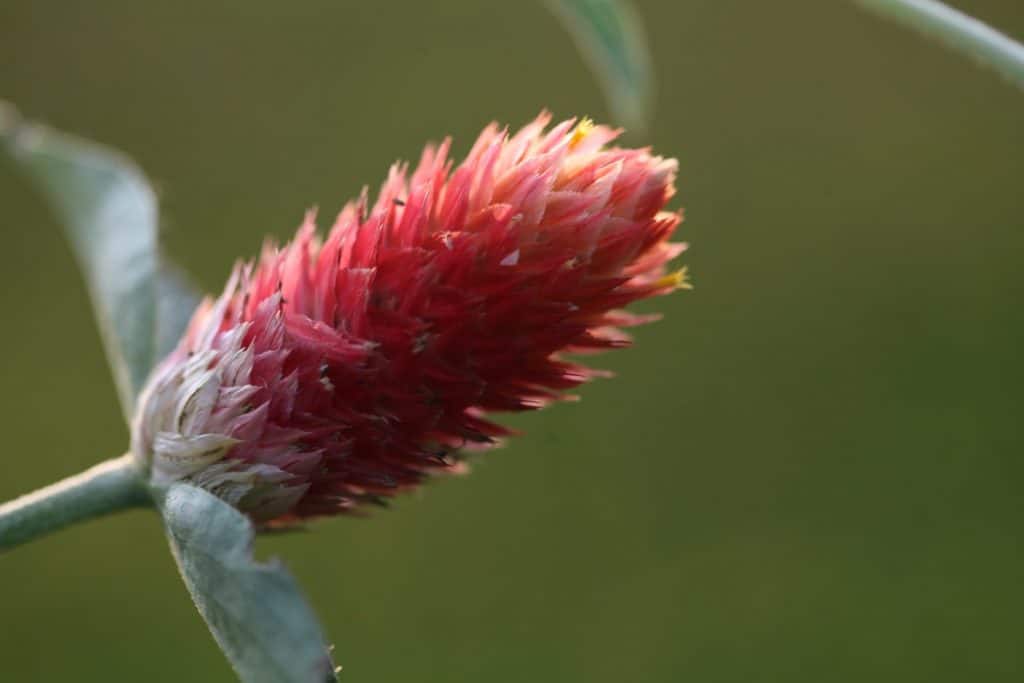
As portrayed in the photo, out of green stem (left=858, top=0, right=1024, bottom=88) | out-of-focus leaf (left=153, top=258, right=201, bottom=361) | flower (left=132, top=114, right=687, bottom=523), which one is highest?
green stem (left=858, top=0, right=1024, bottom=88)

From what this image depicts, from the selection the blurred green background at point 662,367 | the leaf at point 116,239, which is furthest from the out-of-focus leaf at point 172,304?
the blurred green background at point 662,367

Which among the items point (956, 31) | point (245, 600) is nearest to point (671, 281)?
point (956, 31)

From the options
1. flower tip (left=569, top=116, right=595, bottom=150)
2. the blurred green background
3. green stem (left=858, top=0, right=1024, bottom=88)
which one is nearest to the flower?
flower tip (left=569, top=116, right=595, bottom=150)

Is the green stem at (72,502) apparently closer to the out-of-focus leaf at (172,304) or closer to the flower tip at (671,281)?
the out-of-focus leaf at (172,304)

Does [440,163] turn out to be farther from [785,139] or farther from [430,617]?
[785,139]

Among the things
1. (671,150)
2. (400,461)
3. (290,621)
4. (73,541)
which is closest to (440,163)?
(400,461)

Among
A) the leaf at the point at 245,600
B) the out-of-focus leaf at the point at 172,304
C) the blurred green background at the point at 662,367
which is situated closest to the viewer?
the leaf at the point at 245,600

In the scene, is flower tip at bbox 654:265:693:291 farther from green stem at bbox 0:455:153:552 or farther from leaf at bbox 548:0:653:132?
green stem at bbox 0:455:153:552
